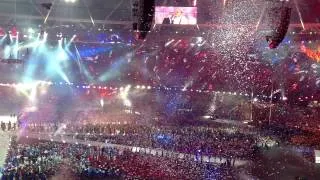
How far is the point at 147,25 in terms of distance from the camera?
8.65 metres

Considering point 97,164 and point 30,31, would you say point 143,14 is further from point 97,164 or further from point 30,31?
point 30,31

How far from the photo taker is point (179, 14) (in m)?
18.3

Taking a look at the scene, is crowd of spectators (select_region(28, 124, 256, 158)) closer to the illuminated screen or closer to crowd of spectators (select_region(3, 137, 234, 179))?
crowd of spectators (select_region(3, 137, 234, 179))

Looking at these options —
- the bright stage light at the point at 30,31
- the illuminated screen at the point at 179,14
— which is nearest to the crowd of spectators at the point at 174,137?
the illuminated screen at the point at 179,14

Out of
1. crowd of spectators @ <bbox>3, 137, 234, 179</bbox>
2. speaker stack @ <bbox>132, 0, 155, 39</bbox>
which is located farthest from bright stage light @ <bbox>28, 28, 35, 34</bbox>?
speaker stack @ <bbox>132, 0, 155, 39</bbox>

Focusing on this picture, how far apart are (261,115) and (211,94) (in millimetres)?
4459

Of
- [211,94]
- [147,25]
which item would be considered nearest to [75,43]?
[211,94]

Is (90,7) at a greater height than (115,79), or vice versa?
(90,7)

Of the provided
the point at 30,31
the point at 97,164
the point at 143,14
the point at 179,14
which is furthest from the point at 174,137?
the point at 30,31

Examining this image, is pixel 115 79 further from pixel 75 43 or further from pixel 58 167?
pixel 58 167

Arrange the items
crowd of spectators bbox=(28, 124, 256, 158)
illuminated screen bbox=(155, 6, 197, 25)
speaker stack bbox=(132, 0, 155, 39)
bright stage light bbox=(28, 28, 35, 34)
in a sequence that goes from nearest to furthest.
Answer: speaker stack bbox=(132, 0, 155, 39) → crowd of spectators bbox=(28, 124, 256, 158) → illuminated screen bbox=(155, 6, 197, 25) → bright stage light bbox=(28, 28, 35, 34)

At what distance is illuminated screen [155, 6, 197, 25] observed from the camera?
59.6 ft

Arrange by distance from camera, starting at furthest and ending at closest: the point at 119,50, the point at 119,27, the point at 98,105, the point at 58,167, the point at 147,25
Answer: the point at 119,50, the point at 98,105, the point at 119,27, the point at 58,167, the point at 147,25

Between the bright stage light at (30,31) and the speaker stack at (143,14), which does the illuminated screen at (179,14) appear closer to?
the bright stage light at (30,31)
